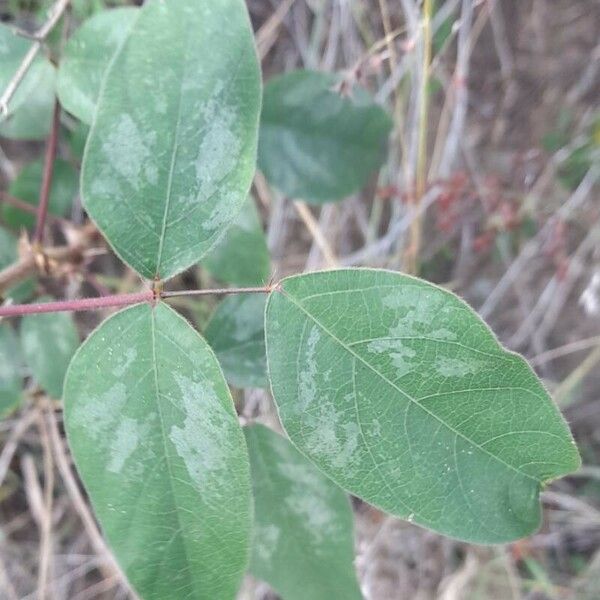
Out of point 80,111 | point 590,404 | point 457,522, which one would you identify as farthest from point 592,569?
point 80,111

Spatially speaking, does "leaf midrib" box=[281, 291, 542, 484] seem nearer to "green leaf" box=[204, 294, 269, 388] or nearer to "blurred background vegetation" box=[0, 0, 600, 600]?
"green leaf" box=[204, 294, 269, 388]

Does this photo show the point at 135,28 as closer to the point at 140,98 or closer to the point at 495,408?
the point at 140,98

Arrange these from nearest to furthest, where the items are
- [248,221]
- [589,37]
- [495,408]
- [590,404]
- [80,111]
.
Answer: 1. [495,408]
2. [80,111]
3. [248,221]
4. [589,37]
5. [590,404]

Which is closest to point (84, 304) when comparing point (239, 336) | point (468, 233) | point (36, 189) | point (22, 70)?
point (239, 336)

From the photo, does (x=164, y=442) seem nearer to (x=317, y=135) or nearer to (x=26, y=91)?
(x=26, y=91)

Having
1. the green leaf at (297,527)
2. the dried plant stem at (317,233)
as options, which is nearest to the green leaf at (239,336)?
the green leaf at (297,527)

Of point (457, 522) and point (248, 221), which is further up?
point (248, 221)

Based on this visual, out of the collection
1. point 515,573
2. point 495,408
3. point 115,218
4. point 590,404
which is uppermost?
point 115,218
